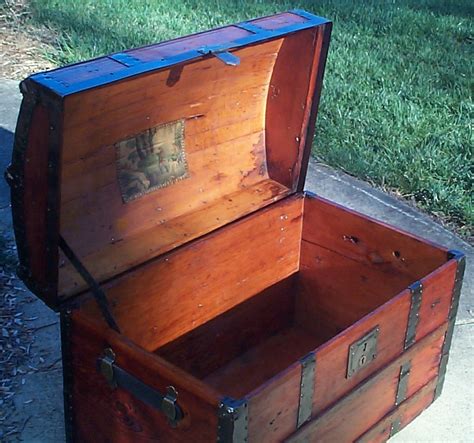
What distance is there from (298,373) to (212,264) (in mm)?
878

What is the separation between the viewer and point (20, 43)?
6.52 meters

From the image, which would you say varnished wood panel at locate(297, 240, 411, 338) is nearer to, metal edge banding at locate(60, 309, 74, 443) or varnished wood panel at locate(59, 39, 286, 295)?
varnished wood panel at locate(59, 39, 286, 295)

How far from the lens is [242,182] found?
11.3 ft

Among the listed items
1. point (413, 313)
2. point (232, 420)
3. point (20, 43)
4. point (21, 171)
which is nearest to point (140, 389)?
point (232, 420)

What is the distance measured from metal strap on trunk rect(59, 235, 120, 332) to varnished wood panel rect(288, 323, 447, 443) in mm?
665

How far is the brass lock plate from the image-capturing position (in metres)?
2.75

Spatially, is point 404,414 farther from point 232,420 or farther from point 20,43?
point 20,43

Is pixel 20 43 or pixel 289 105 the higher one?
pixel 289 105

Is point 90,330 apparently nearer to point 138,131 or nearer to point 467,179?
point 138,131

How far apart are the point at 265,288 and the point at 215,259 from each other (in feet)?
1.21

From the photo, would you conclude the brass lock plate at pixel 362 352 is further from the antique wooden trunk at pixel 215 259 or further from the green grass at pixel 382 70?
the green grass at pixel 382 70

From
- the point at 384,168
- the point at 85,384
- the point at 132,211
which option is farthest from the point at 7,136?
the point at 85,384

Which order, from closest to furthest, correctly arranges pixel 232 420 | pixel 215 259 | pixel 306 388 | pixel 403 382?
pixel 232 420
pixel 306 388
pixel 403 382
pixel 215 259

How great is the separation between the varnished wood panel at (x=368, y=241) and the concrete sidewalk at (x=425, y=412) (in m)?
0.51
